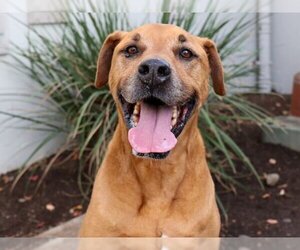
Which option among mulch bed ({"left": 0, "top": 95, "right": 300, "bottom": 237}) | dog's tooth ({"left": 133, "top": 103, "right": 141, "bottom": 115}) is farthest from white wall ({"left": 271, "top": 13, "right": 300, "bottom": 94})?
dog's tooth ({"left": 133, "top": 103, "right": 141, "bottom": 115})

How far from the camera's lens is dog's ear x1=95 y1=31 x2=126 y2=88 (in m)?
3.37

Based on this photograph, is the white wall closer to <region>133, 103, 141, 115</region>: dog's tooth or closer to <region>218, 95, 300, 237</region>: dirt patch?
<region>218, 95, 300, 237</region>: dirt patch

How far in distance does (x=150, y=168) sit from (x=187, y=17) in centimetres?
212

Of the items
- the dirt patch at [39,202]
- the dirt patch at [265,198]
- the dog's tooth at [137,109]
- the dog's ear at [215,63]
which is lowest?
the dirt patch at [39,202]

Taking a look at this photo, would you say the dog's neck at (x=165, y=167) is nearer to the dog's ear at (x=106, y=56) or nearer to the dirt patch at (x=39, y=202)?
the dog's ear at (x=106, y=56)

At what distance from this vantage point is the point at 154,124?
3023mm

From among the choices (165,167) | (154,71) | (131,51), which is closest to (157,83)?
(154,71)

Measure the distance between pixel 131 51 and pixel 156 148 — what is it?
0.53m

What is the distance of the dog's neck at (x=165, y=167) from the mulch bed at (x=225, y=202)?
4.70 feet

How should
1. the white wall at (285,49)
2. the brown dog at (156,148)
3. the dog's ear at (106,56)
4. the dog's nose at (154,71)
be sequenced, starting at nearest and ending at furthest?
the dog's nose at (154,71)
the brown dog at (156,148)
the dog's ear at (106,56)
the white wall at (285,49)

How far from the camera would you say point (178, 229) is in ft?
10.3

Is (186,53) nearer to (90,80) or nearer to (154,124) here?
(154,124)

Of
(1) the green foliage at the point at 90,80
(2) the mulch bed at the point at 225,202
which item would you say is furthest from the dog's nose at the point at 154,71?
(2) the mulch bed at the point at 225,202

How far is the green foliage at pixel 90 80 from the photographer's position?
4930 millimetres
